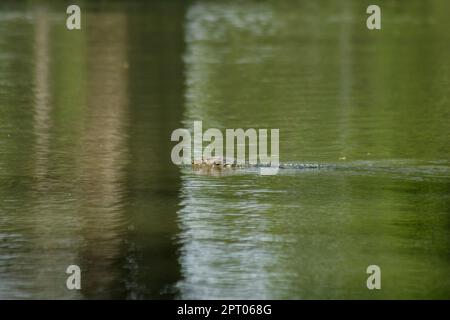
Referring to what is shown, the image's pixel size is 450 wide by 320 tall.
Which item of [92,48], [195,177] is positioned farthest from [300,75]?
[195,177]

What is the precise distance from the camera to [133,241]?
63.9 ft

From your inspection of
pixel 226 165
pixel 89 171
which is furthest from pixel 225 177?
pixel 89 171

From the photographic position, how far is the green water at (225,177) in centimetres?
1766

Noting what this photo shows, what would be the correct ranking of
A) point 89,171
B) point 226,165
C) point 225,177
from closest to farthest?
point 225,177, point 89,171, point 226,165

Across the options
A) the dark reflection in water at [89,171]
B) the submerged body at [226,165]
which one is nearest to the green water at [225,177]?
the dark reflection in water at [89,171]

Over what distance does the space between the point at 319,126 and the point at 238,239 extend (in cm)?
1155

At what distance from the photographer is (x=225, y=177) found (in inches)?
966

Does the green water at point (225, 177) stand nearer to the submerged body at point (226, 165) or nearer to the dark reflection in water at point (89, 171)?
the dark reflection in water at point (89, 171)

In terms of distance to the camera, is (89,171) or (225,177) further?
(89,171)

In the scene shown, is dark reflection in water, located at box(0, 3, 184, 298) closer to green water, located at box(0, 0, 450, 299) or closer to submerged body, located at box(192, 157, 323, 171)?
green water, located at box(0, 0, 450, 299)

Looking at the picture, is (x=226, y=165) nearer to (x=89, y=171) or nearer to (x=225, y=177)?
(x=225, y=177)

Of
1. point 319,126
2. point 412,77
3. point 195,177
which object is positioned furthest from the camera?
point 412,77

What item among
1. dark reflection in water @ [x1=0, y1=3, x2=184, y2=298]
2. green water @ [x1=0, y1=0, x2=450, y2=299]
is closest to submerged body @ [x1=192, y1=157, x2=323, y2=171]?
green water @ [x1=0, y1=0, x2=450, y2=299]
